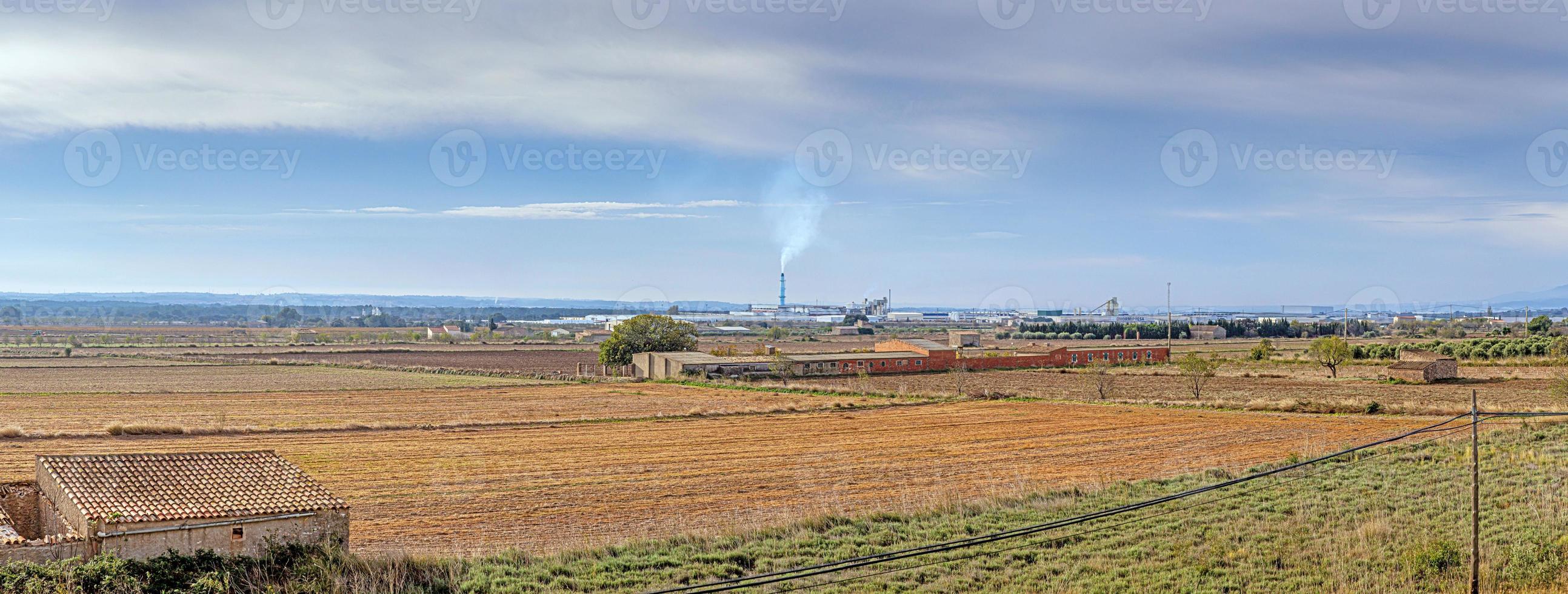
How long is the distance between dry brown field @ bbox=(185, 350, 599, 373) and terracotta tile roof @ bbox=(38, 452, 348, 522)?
52740mm

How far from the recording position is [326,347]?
10275 cm

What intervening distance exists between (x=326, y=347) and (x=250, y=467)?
323 ft

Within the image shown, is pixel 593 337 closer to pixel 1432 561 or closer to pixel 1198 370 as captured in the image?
pixel 1198 370

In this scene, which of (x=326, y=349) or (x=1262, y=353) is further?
(x=326, y=349)

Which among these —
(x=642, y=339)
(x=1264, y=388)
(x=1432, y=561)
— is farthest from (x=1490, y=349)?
(x=1432, y=561)

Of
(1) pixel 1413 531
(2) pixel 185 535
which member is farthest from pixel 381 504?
(1) pixel 1413 531

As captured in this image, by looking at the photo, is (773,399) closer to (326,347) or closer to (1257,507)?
(1257,507)

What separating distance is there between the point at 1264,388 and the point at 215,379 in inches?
2172

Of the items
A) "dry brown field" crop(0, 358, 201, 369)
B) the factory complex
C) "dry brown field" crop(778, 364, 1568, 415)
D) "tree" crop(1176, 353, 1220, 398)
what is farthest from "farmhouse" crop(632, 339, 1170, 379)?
"dry brown field" crop(0, 358, 201, 369)

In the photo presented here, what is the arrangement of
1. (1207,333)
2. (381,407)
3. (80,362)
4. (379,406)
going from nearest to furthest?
(381,407)
(379,406)
(80,362)
(1207,333)

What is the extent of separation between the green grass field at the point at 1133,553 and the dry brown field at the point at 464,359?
5357 cm

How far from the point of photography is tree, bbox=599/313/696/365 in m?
62.4

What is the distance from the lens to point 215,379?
5784 cm

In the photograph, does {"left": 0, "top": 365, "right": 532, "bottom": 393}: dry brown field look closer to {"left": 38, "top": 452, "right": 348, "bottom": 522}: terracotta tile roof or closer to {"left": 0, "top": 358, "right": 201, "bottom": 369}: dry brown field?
{"left": 0, "top": 358, "right": 201, "bottom": 369}: dry brown field
